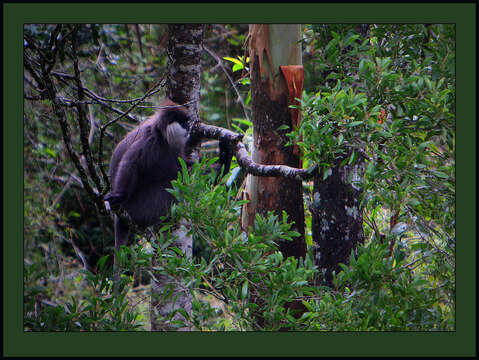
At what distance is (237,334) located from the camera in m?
1.67

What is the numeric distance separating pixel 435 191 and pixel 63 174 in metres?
3.62

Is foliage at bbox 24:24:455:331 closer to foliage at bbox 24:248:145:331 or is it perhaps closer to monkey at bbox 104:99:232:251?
foliage at bbox 24:248:145:331

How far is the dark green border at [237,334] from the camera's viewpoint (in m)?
1.65

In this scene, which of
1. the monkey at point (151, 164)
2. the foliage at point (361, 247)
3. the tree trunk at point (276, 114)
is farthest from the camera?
the monkey at point (151, 164)

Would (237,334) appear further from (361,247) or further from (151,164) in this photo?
(151,164)

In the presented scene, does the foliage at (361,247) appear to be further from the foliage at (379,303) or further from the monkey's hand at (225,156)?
the monkey's hand at (225,156)

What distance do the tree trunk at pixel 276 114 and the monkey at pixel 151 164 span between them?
0.21 m

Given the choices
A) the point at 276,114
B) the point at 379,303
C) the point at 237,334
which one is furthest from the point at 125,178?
the point at 379,303

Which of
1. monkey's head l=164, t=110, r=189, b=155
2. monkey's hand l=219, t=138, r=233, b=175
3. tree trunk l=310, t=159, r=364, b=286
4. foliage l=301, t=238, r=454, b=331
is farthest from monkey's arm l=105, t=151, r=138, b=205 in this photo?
foliage l=301, t=238, r=454, b=331

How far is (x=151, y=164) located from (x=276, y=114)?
0.83 m

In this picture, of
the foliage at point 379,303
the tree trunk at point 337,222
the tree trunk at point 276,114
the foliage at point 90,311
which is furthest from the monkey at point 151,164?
the foliage at point 379,303

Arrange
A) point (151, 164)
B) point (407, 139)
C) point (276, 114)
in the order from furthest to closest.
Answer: point (151, 164) < point (276, 114) < point (407, 139)

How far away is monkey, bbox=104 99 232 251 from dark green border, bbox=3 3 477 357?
656 mm
